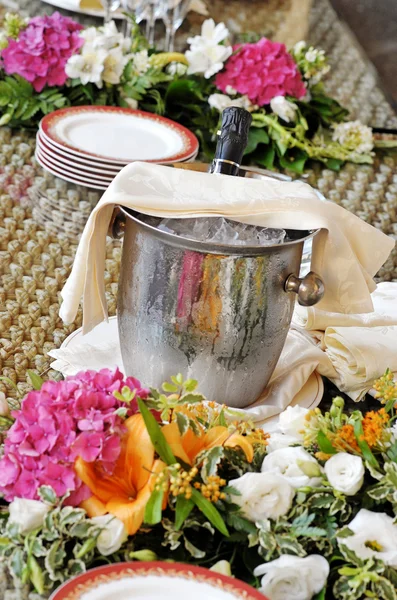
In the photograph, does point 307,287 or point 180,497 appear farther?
point 307,287

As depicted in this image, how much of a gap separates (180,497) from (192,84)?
98 centimetres

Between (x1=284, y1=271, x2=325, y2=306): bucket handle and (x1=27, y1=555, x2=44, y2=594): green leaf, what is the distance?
12.6 inches

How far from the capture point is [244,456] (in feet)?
1.91

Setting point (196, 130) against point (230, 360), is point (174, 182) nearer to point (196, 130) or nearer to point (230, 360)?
point (230, 360)

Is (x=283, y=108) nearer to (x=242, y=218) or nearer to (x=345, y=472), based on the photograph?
(x=242, y=218)

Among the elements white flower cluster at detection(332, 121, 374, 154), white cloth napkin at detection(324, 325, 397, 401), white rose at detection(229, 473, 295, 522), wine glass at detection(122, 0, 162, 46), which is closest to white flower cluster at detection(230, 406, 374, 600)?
white rose at detection(229, 473, 295, 522)

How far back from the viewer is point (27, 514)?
504mm

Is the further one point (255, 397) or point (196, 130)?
point (196, 130)

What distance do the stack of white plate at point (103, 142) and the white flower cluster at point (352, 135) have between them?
281 mm

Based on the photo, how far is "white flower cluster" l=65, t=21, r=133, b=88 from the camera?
4.36 ft

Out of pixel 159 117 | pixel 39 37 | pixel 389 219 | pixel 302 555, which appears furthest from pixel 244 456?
pixel 39 37

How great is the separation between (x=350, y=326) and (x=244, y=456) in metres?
0.36

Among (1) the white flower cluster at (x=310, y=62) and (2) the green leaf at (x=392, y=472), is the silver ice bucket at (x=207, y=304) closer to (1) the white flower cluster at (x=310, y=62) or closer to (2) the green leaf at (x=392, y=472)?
(2) the green leaf at (x=392, y=472)

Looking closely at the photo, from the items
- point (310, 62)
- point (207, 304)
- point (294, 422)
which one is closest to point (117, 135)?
point (310, 62)
